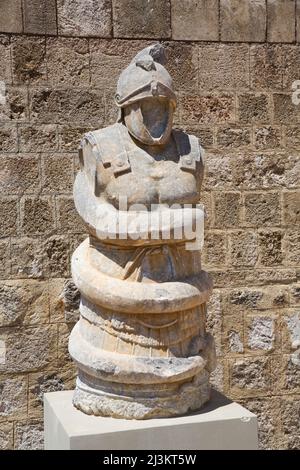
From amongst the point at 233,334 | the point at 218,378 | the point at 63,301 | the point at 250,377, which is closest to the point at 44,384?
the point at 63,301

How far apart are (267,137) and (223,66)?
631 mm

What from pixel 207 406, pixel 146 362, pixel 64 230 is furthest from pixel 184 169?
pixel 64 230

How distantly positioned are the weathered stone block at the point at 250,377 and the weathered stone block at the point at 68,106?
210 cm

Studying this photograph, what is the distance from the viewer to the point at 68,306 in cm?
473

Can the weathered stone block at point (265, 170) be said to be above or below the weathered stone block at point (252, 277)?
above

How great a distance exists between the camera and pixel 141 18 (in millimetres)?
4824

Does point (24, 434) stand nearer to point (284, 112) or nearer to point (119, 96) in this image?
point (119, 96)

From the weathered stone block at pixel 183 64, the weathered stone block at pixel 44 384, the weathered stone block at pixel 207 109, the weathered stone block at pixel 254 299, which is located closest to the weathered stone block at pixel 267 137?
the weathered stone block at pixel 207 109

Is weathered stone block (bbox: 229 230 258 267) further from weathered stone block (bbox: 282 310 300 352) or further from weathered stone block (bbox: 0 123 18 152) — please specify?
weathered stone block (bbox: 0 123 18 152)

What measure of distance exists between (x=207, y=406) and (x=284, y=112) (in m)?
2.60

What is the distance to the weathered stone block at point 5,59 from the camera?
4.59 metres

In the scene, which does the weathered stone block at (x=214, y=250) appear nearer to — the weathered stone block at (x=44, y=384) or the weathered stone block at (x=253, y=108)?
the weathered stone block at (x=253, y=108)

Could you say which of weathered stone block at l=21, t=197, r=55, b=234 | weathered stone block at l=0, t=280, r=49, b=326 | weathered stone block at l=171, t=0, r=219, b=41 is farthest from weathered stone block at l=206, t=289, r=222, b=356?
weathered stone block at l=171, t=0, r=219, b=41
